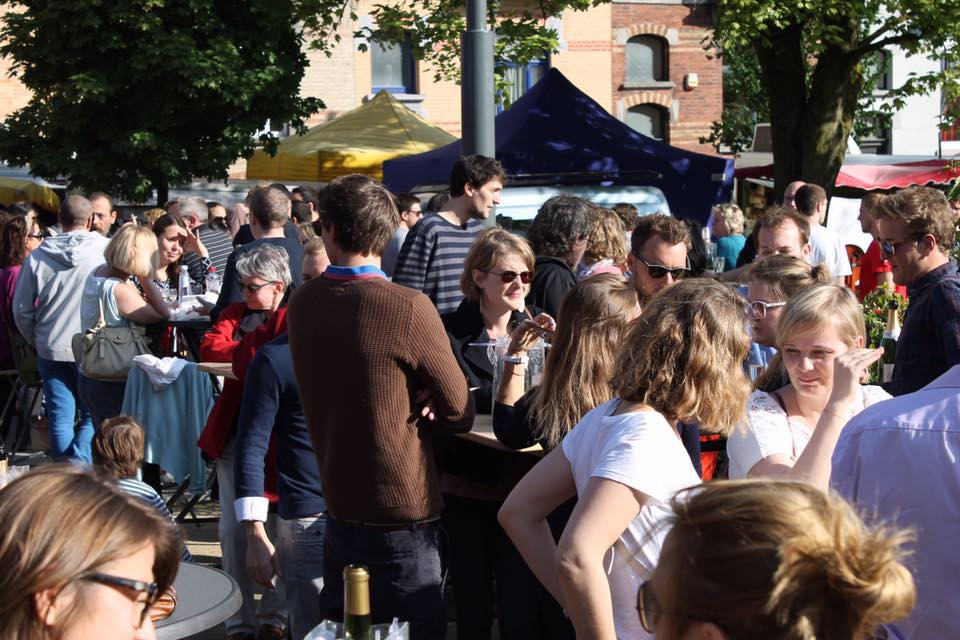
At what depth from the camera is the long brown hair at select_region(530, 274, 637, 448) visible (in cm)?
359

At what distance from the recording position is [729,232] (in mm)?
11938

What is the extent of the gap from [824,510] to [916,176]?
1939 cm

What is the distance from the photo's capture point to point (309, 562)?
4301mm

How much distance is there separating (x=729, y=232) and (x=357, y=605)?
1004 centimetres

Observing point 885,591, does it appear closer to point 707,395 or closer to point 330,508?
point 707,395

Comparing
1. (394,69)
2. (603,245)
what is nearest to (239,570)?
(603,245)

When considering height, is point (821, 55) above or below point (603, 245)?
above

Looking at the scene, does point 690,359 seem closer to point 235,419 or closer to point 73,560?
point 73,560

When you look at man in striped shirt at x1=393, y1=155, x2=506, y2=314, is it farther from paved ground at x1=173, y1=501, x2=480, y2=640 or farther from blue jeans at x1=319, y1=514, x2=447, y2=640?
blue jeans at x1=319, y1=514, x2=447, y2=640

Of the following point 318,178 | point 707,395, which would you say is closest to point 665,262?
point 707,395

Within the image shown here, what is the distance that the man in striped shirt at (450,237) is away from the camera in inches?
246

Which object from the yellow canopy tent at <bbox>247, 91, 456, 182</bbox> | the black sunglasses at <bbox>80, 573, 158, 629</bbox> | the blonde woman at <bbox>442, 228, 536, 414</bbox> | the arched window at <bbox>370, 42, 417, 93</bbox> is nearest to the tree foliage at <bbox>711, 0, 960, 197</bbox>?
the yellow canopy tent at <bbox>247, 91, 456, 182</bbox>

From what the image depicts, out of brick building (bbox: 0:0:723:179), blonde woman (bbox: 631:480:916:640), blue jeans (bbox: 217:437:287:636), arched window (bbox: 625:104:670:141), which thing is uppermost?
brick building (bbox: 0:0:723:179)

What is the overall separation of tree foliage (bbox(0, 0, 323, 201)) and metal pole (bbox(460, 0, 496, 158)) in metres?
9.71
